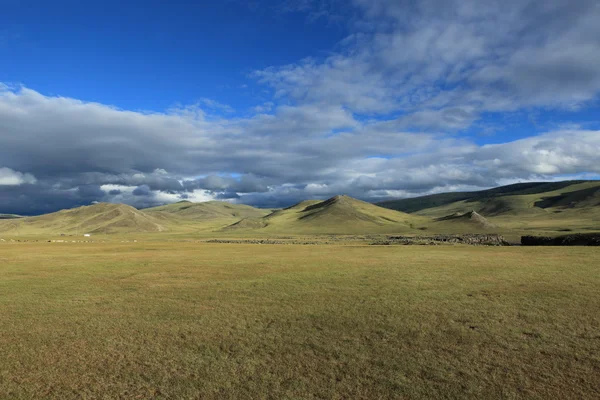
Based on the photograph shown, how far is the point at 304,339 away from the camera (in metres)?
14.7

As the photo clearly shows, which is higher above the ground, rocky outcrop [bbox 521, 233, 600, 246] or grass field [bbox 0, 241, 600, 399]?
rocky outcrop [bbox 521, 233, 600, 246]

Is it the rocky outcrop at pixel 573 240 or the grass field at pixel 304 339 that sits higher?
the rocky outcrop at pixel 573 240

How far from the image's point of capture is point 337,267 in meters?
36.2

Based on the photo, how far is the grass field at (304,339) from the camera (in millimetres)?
10859

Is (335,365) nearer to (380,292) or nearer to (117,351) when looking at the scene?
(117,351)

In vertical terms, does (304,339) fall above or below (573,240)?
below

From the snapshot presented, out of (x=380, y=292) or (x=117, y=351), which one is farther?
(x=380, y=292)

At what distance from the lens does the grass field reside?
10.9 m

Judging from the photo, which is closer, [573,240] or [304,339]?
[304,339]

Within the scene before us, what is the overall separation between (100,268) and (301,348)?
2971 centimetres

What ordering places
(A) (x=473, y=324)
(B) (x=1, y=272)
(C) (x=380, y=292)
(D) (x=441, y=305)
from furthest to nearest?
(B) (x=1, y=272) < (C) (x=380, y=292) < (D) (x=441, y=305) < (A) (x=473, y=324)

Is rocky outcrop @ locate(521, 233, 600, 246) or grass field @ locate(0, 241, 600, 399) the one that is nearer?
grass field @ locate(0, 241, 600, 399)

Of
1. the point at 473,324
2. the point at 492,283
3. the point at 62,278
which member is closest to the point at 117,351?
the point at 473,324

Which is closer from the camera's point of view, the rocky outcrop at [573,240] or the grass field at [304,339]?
the grass field at [304,339]
